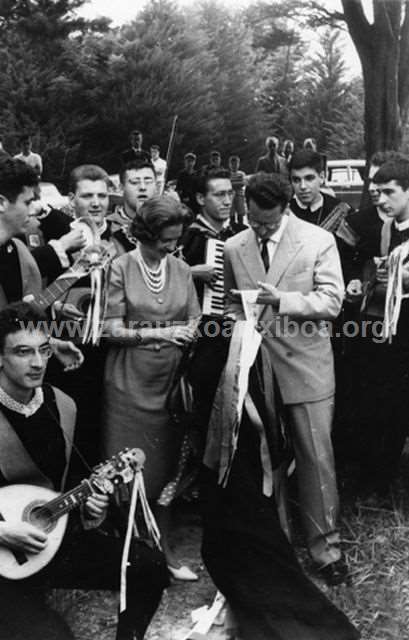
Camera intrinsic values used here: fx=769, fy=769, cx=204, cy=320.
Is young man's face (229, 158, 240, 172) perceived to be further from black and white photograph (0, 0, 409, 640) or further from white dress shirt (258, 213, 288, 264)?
white dress shirt (258, 213, 288, 264)

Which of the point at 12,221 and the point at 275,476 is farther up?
the point at 12,221

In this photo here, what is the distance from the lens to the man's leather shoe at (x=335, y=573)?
388 centimetres

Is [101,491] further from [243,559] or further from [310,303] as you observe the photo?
[310,303]

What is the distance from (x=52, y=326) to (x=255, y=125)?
2917cm

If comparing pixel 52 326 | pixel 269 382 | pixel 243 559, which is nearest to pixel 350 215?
pixel 269 382

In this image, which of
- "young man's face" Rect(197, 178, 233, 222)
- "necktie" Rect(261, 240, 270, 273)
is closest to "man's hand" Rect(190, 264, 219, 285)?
"young man's face" Rect(197, 178, 233, 222)

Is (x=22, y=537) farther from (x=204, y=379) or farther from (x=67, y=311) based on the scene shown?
(x=67, y=311)

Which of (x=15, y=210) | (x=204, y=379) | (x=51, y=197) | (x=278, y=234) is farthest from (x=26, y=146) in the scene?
(x=204, y=379)

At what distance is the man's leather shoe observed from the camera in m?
3.88

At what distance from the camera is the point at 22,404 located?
3363 mm

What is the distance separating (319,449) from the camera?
3984 millimetres

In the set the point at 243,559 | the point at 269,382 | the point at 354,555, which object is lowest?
the point at 354,555

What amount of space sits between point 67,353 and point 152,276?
Answer: 593 millimetres

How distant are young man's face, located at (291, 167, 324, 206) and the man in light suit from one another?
3.84 feet
